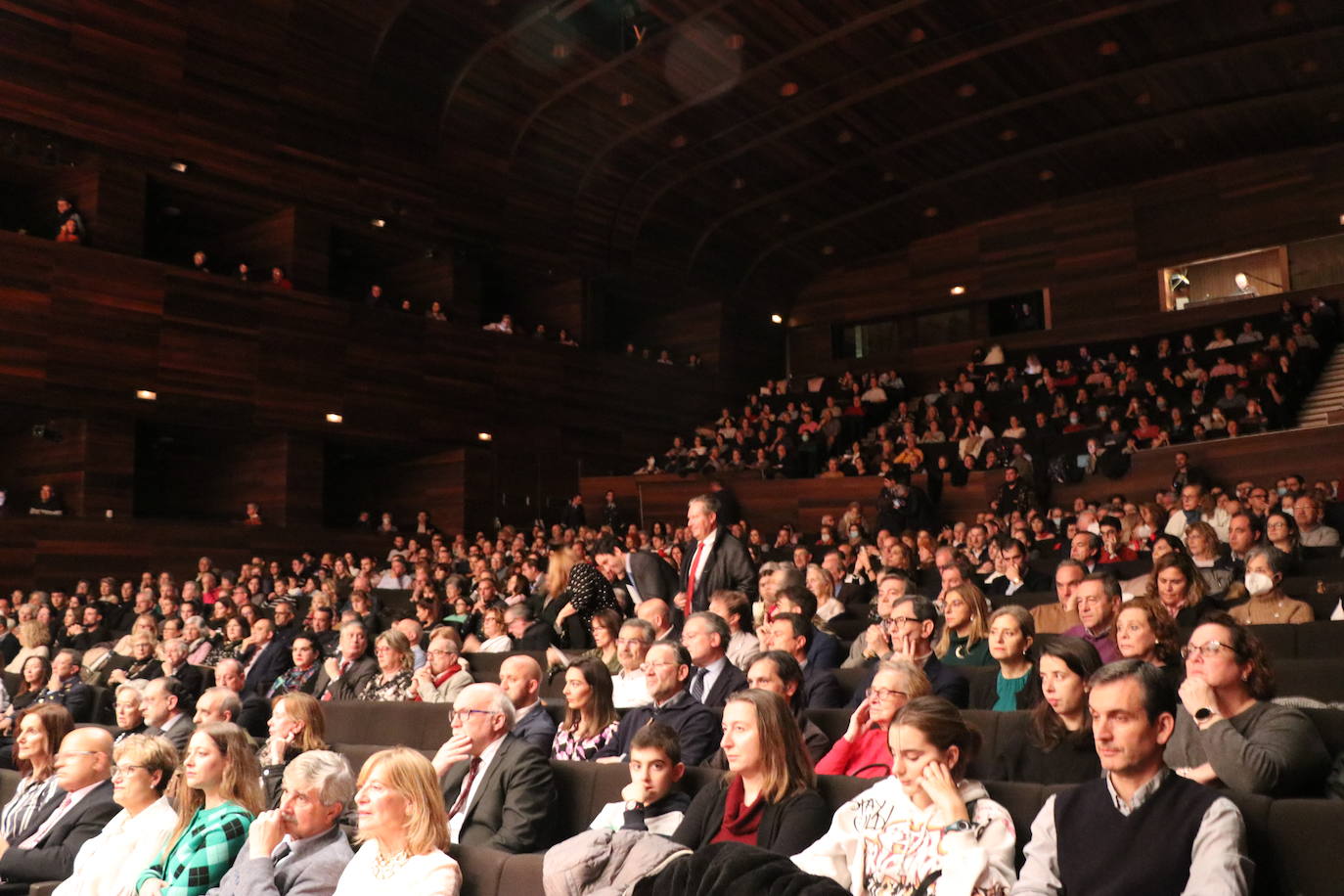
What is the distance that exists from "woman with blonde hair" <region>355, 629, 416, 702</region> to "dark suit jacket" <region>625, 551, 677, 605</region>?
1190mm

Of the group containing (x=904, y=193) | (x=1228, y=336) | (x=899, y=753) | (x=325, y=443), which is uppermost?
(x=904, y=193)

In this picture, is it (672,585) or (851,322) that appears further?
(851,322)

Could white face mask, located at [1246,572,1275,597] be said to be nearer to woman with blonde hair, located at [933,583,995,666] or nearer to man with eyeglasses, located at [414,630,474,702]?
woman with blonde hair, located at [933,583,995,666]

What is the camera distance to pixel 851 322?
19.2 m

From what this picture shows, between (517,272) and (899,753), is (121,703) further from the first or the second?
(517,272)

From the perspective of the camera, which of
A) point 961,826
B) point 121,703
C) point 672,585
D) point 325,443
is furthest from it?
point 325,443

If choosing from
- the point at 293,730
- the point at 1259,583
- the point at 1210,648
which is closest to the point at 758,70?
the point at 1259,583

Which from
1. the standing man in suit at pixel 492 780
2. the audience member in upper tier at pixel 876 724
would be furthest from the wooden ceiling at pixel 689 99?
the audience member in upper tier at pixel 876 724

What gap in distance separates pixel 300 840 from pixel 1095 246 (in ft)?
53.3

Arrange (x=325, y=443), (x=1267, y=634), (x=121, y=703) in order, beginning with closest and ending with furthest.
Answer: (x=1267, y=634) → (x=121, y=703) → (x=325, y=443)

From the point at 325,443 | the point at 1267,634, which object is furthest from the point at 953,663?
the point at 325,443

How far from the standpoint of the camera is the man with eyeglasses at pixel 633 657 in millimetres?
4340

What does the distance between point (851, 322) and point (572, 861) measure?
17.3m

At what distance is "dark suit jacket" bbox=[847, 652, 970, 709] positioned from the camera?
141 inches
